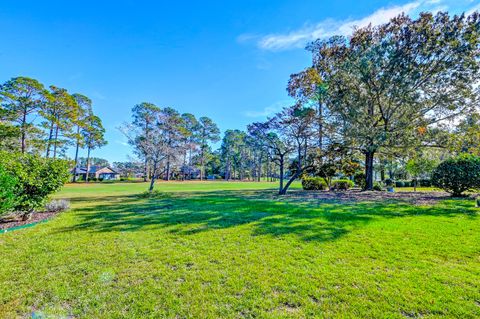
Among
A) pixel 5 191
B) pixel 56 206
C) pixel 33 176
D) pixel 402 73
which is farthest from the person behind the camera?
pixel 402 73

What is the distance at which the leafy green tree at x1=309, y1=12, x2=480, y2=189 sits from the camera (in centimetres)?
1065

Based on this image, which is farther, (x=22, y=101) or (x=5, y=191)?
(x=22, y=101)

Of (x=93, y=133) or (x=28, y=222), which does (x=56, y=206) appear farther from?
(x=93, y=133)

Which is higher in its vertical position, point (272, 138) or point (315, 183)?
point (272, 138)

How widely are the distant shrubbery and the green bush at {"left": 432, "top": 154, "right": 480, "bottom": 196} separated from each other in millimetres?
15595

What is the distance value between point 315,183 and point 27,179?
17046 mm

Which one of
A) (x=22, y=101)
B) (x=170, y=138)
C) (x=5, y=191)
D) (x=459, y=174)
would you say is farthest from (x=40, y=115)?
(x=459, y=174)

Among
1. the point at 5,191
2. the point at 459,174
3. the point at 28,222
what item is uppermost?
the point at 459,174

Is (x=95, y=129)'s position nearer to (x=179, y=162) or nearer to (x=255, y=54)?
(x=179, y=162)

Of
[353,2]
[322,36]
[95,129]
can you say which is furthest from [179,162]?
[95,129]

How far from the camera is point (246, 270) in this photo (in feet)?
10.2

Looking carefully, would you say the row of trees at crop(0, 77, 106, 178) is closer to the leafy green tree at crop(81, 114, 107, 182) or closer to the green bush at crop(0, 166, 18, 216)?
the leafy green tree at crop(81, 114, 107, 182)

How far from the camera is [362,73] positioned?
11.7m

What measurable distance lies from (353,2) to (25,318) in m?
13.6
